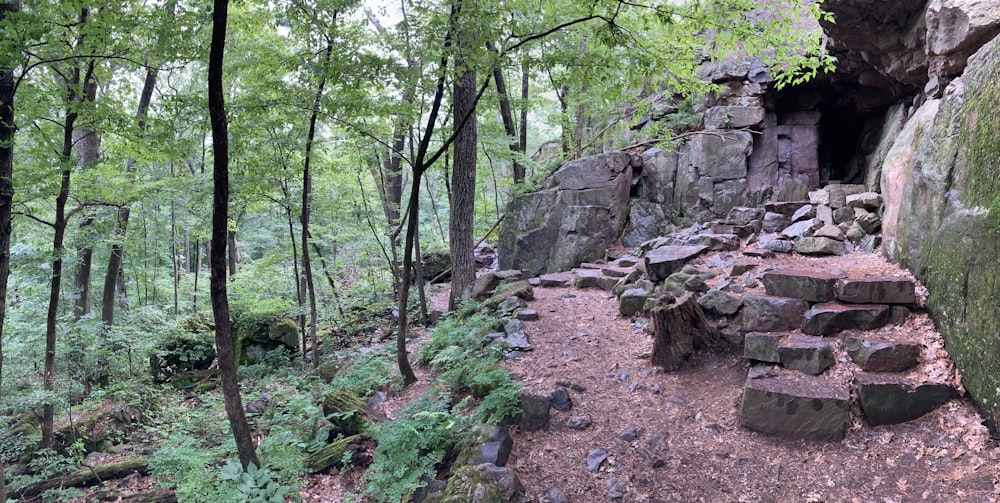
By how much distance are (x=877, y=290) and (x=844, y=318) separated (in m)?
0.42

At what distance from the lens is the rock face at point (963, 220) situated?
3.44 meters

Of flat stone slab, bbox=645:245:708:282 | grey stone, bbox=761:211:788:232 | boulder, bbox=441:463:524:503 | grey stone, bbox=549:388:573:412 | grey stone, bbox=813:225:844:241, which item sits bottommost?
boulder, bbox=441:463:524:503

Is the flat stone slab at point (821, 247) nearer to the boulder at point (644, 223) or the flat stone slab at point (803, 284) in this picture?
the flat stone slab at point (803, 284)

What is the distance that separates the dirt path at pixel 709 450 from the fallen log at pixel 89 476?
5.21 meters

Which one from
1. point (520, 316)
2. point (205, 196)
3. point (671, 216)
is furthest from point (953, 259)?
point (205, 196)

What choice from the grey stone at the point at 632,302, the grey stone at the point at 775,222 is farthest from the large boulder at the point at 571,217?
the grey stone at the point at 632,302

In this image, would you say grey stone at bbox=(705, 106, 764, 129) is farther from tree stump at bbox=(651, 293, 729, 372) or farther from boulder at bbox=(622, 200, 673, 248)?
tree stump at bbox=(651, 293, 729, 372)

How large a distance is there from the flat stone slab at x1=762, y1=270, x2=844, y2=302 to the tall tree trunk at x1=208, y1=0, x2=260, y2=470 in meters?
5.41

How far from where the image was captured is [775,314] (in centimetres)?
486

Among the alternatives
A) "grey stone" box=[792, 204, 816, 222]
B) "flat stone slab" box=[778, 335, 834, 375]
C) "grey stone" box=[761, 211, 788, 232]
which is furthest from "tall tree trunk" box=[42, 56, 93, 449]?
"grey stone" box=[792, 204, 816, 222]

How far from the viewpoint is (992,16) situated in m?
5.14

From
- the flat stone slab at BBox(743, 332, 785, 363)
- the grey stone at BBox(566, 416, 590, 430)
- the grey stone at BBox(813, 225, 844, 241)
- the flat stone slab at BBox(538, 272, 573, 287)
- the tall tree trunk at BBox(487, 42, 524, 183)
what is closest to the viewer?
the grey stone at BBox(566, 416, 590, 430)

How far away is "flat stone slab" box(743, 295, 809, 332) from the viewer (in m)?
4.82

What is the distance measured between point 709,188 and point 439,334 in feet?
26.0
